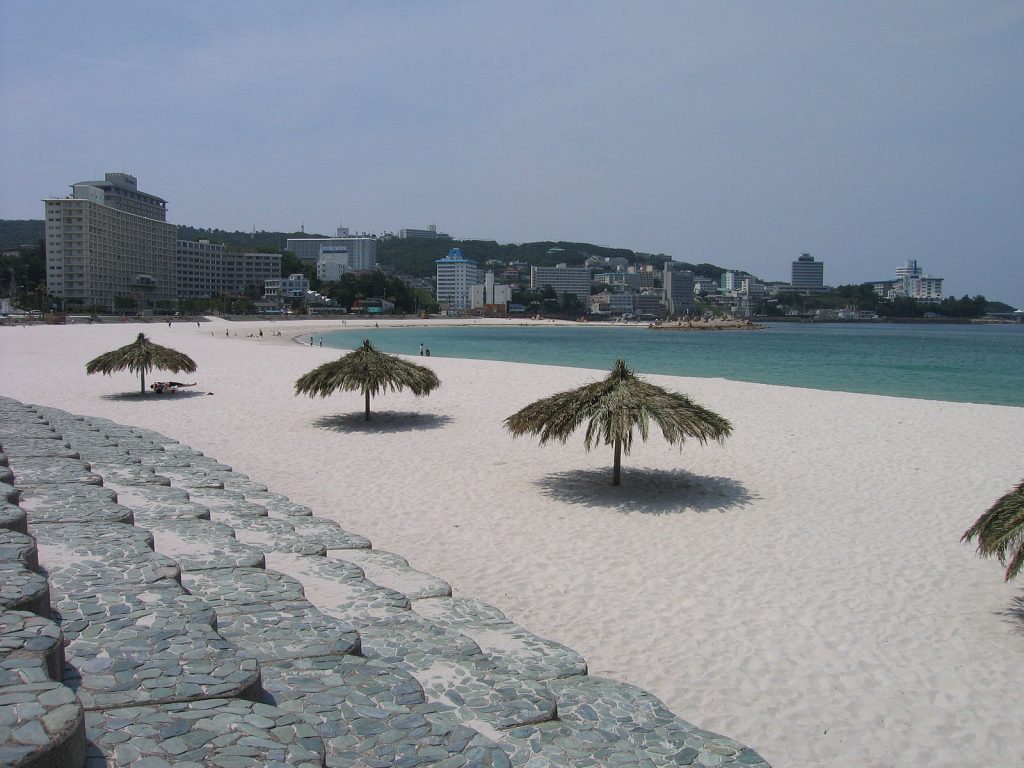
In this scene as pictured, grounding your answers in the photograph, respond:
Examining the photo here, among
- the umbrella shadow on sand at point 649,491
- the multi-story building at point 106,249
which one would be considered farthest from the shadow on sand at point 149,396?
the multi-story building at point 106,249

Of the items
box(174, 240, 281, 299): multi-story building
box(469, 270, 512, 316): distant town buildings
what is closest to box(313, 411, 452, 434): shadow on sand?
box(174, 240, 281, 299): multi-story building

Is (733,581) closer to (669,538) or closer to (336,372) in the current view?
(669,538)

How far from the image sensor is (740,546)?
22.1 ft

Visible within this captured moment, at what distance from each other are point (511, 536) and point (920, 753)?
3.94m

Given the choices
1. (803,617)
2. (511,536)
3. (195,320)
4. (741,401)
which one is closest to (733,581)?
(803,617)

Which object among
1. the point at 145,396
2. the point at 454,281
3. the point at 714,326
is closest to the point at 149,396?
the point at 145,396

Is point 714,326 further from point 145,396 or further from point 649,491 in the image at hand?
point 649,491

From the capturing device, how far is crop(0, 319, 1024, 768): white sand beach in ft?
13.6

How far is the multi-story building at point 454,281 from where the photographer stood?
572ft

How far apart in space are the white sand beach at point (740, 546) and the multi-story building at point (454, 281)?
161 metres

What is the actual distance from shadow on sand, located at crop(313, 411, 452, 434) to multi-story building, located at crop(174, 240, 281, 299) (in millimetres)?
122963

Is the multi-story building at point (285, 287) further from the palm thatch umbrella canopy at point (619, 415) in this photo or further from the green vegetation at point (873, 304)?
the palm thatch umbrella canopy at point (619, 415)

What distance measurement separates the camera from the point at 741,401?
16266 millimetres

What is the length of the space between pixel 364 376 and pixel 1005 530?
9520mm
